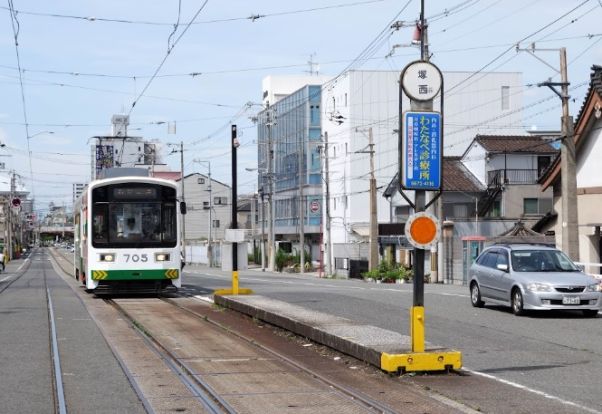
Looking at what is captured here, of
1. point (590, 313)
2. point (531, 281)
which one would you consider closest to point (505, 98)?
point (590, 313)

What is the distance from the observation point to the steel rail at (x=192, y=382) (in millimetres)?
8904

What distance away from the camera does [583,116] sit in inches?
1368

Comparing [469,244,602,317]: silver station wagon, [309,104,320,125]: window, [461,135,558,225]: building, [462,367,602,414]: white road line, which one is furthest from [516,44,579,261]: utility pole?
[309,104,320,125]: window

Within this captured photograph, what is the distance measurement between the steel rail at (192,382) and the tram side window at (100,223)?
10066mm

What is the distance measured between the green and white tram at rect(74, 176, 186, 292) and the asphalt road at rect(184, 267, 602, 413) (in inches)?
143

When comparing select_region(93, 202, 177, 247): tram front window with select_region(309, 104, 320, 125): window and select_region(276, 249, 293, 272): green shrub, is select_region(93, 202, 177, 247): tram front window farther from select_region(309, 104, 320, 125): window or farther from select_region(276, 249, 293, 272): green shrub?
select_region(309, 104, 320, 125): window

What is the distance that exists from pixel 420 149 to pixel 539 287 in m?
8.77

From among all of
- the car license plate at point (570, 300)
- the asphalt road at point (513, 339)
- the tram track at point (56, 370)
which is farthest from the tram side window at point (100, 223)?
the car license plate at point (570, 300)

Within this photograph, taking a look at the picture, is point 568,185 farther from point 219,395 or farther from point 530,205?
point 530,205

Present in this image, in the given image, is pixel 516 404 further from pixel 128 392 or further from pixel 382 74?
pixel 382 74

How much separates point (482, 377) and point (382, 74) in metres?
59.3

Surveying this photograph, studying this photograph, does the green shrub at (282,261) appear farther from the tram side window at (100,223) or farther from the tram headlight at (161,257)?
the tram side window at (100,223)

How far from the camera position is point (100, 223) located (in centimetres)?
2503

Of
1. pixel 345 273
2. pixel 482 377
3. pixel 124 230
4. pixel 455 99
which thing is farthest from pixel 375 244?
pixel 482 377
